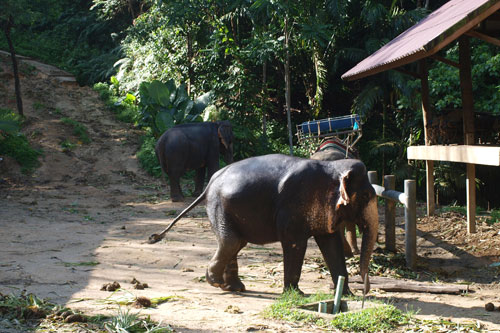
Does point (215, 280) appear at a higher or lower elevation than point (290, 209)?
lower

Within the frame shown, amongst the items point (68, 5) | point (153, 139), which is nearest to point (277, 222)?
point (153, 139)

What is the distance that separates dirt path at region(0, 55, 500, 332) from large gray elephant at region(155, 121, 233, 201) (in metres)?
0.68

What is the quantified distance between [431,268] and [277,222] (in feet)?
8.58

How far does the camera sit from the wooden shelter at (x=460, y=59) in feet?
21.5

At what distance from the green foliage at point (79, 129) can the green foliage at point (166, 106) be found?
193 cm

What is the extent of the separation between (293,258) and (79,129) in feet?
46.6

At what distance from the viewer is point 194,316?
447cm

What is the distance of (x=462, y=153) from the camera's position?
26.1 ft

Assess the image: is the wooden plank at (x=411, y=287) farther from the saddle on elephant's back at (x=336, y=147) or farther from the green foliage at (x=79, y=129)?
the green foliage at (x=79, y=129)

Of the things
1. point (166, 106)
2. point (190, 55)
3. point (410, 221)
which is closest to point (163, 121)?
point (166, 106)

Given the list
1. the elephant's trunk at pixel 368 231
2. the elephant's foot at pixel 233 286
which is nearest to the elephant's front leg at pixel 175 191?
the elephant's foot at pixel 233 286

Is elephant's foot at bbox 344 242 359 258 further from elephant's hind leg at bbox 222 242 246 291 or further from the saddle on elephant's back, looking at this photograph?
elephant's hind leg at bbox 222 242 246 291

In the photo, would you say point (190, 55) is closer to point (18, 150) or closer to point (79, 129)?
point (79, 129)

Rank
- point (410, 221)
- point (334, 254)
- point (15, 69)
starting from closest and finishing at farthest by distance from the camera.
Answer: point (334, 254), point (410, 221), point (15, 69)
